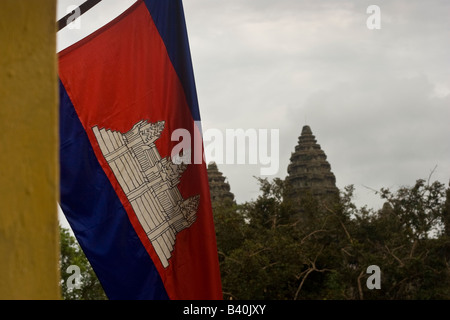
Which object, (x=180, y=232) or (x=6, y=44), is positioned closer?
(x=6, y=44)

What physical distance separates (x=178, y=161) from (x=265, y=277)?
15.3m

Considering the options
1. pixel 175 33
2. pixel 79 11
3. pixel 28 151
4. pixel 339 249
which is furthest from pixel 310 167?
pixel 28 151

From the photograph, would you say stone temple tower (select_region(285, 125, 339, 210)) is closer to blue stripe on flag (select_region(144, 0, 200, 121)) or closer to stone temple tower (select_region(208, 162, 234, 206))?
stone temple tower (select_region(208, 162, 234, 206))

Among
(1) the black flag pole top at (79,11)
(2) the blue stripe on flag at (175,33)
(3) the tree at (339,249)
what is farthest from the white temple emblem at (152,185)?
(3) the tree at (339,249)

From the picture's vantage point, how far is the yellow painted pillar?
2.96ft

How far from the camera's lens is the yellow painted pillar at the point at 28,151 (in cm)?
90

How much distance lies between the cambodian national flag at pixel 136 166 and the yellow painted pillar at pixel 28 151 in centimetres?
347

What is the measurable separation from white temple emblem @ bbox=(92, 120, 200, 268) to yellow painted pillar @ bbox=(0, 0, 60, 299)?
347 cm

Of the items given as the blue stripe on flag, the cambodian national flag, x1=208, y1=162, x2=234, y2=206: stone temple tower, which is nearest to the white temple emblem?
the cambodian national flag

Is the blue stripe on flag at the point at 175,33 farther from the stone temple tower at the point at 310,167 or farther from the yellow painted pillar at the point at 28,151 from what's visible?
the stone temple tower at the point at 310,167

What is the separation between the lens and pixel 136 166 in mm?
4551

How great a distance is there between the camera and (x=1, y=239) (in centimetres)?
88

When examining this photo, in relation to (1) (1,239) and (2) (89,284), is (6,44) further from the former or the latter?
(2) (89,284)
